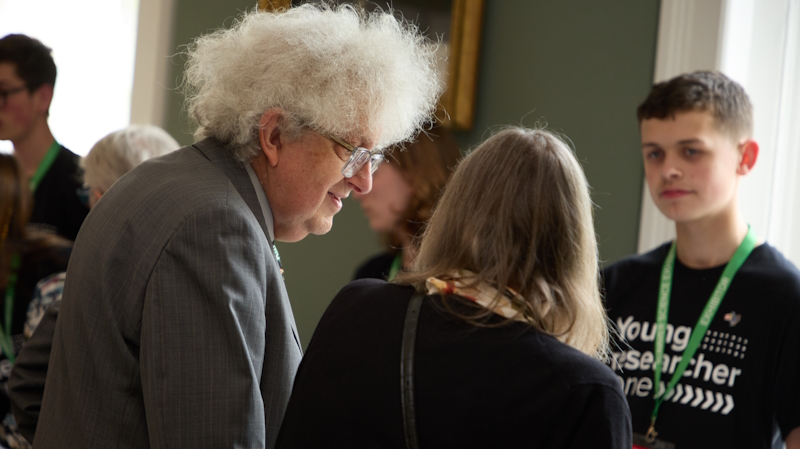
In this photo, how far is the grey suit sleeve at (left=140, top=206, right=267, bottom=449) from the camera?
1175mm

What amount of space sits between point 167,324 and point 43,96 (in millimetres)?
2532

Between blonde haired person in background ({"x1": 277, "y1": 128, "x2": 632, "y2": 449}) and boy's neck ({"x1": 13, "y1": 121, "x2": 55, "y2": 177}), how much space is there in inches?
99.3

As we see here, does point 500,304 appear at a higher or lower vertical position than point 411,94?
lower

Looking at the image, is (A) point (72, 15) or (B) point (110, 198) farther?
(A) point (72, 15)

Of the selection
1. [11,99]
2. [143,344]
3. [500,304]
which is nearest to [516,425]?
[500,304]

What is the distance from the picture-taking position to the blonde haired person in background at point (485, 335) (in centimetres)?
105

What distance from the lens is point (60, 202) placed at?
122 inches

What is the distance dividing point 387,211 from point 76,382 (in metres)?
1.80

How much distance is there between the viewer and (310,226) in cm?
159

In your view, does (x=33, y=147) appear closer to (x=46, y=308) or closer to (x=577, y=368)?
(x=46, y=308)

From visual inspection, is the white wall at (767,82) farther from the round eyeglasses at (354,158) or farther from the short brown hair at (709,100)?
the round eyeglasses at (354,158)

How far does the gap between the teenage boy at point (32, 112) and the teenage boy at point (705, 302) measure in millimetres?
2311

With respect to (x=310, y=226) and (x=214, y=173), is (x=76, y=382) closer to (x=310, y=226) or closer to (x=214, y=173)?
(x=214, y=173)

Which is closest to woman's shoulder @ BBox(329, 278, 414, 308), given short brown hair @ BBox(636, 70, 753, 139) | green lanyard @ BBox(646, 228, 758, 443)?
green lanyard @ BBox(646, 228, 758, 443)
